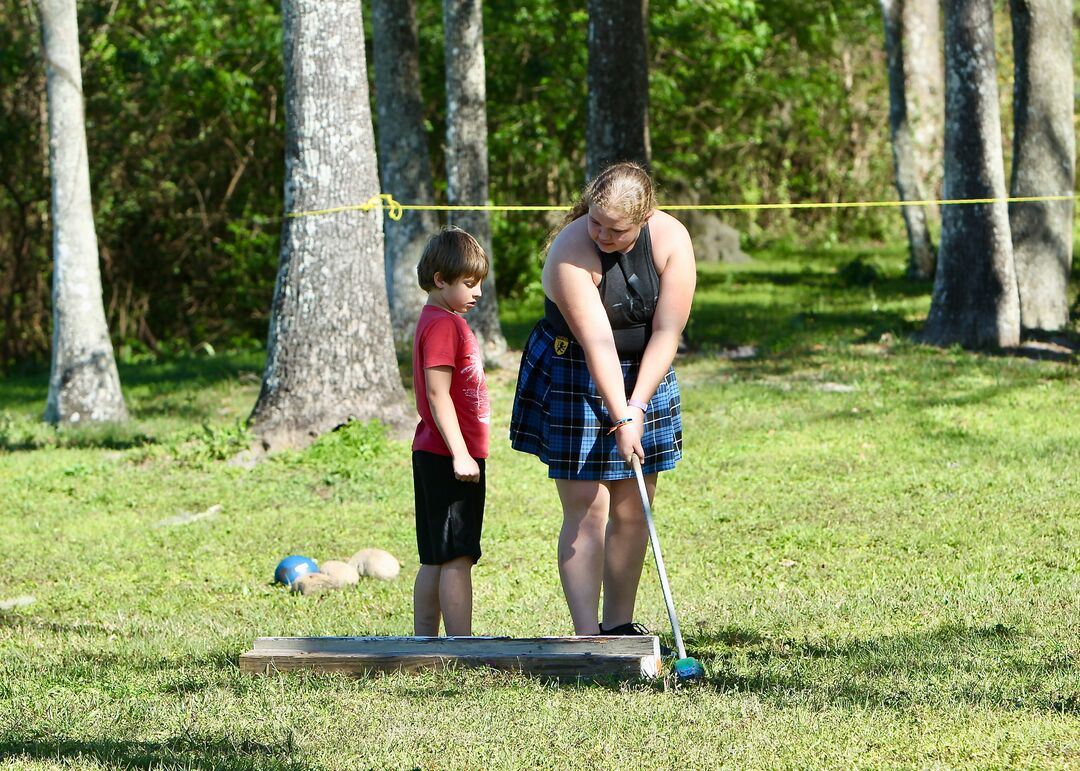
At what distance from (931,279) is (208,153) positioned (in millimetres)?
9751

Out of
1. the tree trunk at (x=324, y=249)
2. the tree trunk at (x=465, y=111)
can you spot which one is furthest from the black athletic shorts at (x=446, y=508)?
the tree trunk at (x=465, y=111)

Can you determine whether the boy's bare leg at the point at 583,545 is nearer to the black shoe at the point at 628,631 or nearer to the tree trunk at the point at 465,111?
the black shoe at the point at 628,631

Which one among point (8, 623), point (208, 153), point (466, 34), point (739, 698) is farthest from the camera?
point (208, 153)

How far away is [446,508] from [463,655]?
580 mm

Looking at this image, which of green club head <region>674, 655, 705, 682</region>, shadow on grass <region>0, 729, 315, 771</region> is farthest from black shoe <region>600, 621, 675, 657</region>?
shadow on grass <region>0, 729, 315, 771</region>

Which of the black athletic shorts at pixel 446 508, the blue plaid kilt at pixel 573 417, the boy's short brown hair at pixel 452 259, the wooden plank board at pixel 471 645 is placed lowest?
the wooden plank board at pixel 471 645

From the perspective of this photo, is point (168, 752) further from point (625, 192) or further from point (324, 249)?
point (324, 249)

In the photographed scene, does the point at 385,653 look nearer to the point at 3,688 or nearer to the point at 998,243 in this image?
the point at 3,688

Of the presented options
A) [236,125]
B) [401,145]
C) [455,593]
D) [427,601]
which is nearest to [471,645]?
[455,593]

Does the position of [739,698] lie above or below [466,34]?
below

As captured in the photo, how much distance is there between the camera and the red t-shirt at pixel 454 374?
15.7 ft

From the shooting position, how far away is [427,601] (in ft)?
16.6

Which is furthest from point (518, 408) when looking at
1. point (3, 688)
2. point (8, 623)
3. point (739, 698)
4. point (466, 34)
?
point (466, 34)

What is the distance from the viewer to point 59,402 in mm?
10898
